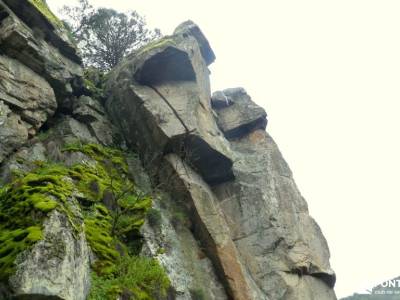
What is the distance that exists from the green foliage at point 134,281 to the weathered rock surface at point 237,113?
37.9ft

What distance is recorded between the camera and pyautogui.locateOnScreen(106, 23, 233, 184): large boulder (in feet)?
60.2

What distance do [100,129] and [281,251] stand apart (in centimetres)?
905

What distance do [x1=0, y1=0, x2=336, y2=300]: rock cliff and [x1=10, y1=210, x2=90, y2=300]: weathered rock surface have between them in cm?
3

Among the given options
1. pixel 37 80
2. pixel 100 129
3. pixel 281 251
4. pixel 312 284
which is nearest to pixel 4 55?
pixel 37 80

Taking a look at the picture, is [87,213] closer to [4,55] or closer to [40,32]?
[4,55]

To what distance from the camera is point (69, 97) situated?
19.5 meters

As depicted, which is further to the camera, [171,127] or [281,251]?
[171,127]

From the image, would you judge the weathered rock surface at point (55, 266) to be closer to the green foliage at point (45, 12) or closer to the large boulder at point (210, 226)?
Result: the large boulder at point (210, 226)

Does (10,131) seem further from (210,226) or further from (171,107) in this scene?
(210,226)

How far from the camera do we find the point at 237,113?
23.8 meters

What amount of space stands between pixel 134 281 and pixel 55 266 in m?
3.13

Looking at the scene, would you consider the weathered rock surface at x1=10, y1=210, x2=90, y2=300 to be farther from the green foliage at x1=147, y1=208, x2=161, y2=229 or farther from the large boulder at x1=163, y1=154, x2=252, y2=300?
the large boulder at x1=163, y1=154, x2=252, y2=300
